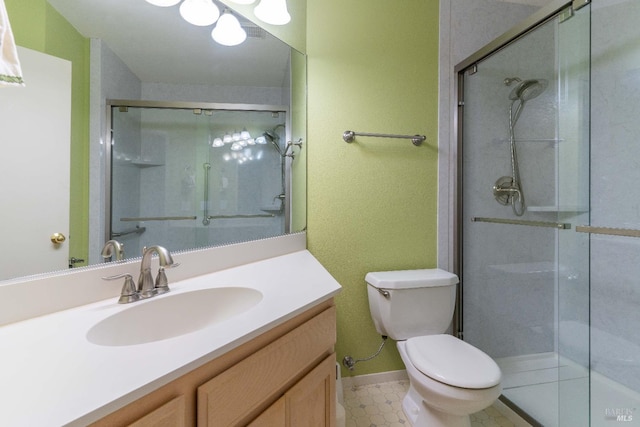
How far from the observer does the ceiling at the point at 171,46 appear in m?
0.91

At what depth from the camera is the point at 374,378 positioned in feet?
5.43

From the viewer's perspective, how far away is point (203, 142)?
1.28 metres

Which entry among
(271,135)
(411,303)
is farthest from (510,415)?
(271,135)

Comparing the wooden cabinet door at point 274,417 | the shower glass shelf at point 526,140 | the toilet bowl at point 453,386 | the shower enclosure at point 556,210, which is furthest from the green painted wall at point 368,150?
the wooden cabinet door at point 274,417

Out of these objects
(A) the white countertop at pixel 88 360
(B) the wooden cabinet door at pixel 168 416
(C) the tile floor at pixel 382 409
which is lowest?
(C) the tile floor at pixel 382 409

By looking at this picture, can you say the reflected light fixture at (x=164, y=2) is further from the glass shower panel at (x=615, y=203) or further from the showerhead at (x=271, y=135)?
the glass shower panel at (x=615, y=203)

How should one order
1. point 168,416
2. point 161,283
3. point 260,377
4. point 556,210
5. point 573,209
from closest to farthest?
point 168,416 < point 260,377 < point 161,283 < point 573,209 < point 556,210

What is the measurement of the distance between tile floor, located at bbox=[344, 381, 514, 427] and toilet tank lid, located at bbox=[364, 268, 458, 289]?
63cm

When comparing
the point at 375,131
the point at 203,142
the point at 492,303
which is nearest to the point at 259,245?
the point at 203,142

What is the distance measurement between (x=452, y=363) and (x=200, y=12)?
5.96ft

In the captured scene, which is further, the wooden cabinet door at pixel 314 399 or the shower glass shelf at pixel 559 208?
the shower glass shelf at pixel 559 208

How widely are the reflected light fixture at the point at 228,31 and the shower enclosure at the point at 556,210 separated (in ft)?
4.22

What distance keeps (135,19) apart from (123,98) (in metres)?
0.32

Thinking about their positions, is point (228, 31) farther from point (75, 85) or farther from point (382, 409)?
point (382, 409)
